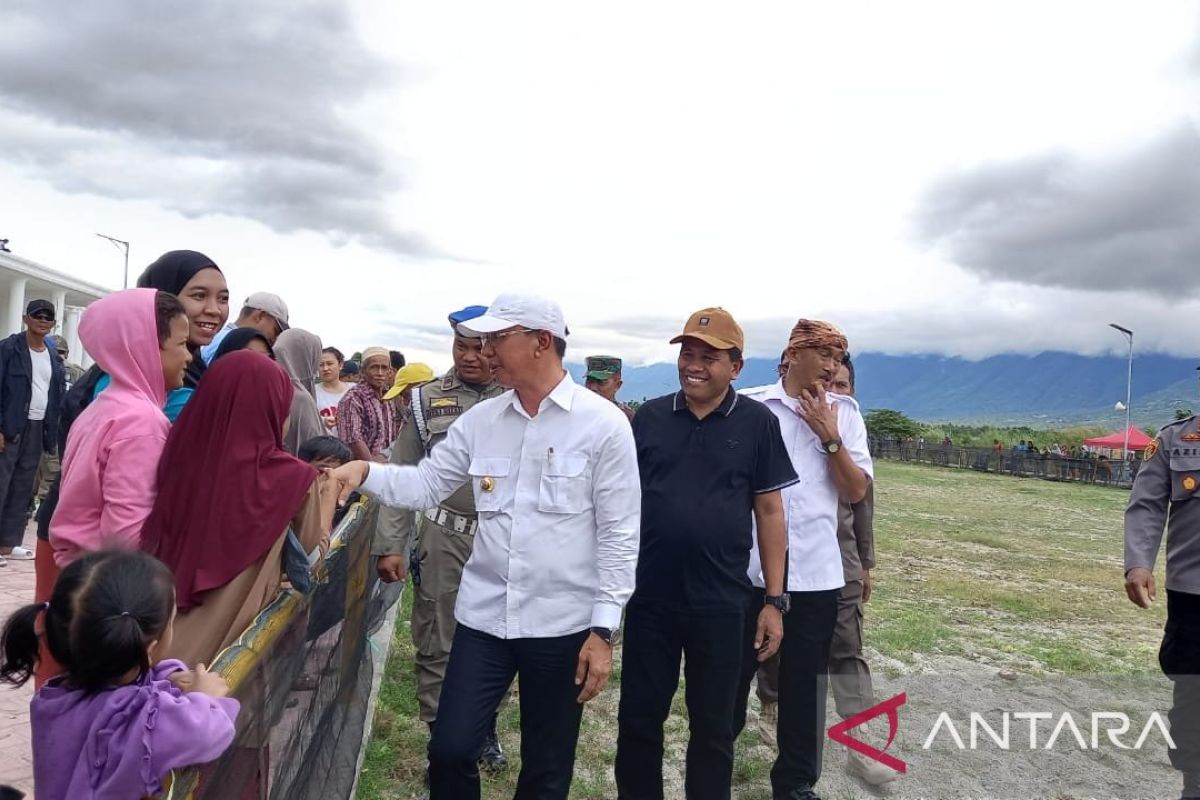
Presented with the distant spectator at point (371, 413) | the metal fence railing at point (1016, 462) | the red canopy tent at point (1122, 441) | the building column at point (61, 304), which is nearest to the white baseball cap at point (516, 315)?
the distant spectator at point (371, 413)

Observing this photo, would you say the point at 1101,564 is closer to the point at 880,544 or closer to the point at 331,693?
the point at 880,544

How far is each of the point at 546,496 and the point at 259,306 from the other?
2226mm

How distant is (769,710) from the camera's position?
461 centimetres

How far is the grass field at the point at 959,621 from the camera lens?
4.06m

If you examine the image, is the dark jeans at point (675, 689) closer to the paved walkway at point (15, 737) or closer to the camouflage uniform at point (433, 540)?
the camouflage uniform at point (433, 540)

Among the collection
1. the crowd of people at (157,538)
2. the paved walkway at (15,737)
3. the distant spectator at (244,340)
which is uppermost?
the distant spectator at (244,340)

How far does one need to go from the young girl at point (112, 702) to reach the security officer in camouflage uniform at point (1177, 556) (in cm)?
379

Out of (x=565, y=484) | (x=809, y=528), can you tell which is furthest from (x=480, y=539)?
(x=809, y=528)

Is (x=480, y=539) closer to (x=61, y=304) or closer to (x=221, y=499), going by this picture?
(x=221, y=499)

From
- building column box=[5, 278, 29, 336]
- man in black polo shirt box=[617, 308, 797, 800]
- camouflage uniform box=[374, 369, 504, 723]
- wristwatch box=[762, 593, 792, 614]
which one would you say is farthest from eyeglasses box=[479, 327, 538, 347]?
building column box=[5, 278, 29, 336]

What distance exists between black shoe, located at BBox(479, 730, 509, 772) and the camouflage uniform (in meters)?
0.33

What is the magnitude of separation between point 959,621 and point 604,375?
3933 millimetres

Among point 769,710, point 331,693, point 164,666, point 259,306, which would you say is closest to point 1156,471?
point 769,710

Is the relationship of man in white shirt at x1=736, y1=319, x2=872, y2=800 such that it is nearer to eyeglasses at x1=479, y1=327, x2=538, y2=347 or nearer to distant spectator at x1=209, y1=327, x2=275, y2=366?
eyeglasses at x1=479, y1=327, x2=538, y2=347
